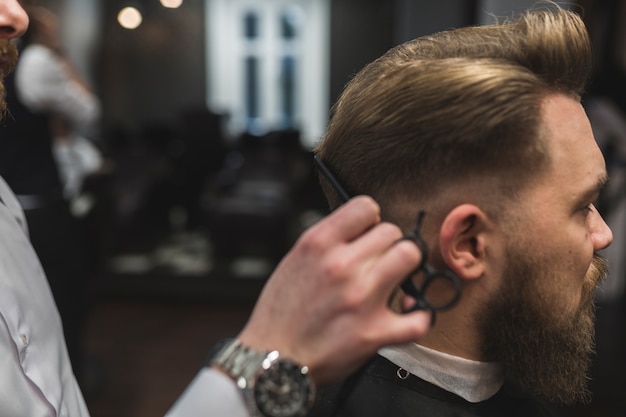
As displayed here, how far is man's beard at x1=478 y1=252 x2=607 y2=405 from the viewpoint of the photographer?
94 cm

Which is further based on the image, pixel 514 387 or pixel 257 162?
pixel 257 162

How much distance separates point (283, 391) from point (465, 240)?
1.21 feet

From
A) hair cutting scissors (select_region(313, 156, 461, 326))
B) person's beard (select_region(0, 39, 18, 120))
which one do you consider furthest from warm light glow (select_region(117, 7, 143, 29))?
hair cutting scissors (select_region(313, 156, 461, 326))

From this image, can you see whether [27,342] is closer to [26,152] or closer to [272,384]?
[272,384]

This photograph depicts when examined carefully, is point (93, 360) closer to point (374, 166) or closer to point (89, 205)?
point (89, 205)

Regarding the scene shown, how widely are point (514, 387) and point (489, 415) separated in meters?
0.09

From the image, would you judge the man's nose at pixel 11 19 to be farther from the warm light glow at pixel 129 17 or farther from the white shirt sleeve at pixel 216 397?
the warm light glow at pixel 129 17

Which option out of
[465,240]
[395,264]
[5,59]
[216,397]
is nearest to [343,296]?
[395,264]

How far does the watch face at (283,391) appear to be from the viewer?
25.5 inches

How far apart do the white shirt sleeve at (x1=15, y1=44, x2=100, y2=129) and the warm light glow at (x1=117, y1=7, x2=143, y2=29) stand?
3.66 m

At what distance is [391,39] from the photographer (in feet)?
14.6

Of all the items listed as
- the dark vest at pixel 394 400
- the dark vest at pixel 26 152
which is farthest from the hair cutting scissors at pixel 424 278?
the dark vest at pixel 26 152

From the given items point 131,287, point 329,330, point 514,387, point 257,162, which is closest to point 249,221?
point 131,287

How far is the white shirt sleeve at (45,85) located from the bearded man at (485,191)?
75.3 inches
